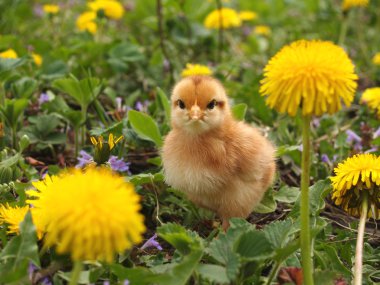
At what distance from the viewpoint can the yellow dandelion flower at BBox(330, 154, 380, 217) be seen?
183cm

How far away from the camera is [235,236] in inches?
64.1

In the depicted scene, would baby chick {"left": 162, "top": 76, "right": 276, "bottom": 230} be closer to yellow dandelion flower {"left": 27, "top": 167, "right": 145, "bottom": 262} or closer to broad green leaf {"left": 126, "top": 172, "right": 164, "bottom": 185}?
broad green leaf {"left": 126, "top": 172, "right": 164, "bottom": 185}

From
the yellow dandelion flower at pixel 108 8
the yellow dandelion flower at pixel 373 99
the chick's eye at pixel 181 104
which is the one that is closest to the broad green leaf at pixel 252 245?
the chick's eye at pixel 181 104

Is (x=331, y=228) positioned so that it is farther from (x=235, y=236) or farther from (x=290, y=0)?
(x=290, y=0)

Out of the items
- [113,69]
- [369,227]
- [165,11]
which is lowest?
[369,227]

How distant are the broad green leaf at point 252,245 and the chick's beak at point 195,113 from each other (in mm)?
413

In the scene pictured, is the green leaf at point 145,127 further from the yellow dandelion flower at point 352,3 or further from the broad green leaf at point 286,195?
the yellow dandelion flower at point 352,3

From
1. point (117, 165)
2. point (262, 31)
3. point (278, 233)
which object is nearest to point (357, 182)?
point (278, 233)

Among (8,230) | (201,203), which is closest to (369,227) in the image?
(201,203)

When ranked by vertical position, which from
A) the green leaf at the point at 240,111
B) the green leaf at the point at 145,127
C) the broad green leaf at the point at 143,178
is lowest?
the broad green leaf at the point at 143,178

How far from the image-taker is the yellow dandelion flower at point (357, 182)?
183 cm

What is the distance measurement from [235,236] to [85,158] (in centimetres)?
82

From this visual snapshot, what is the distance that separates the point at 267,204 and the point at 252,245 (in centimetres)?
64

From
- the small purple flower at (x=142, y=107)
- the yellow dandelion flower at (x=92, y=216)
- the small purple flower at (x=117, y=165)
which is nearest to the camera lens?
the yellow dandelion flower at (x=92, y=216)
